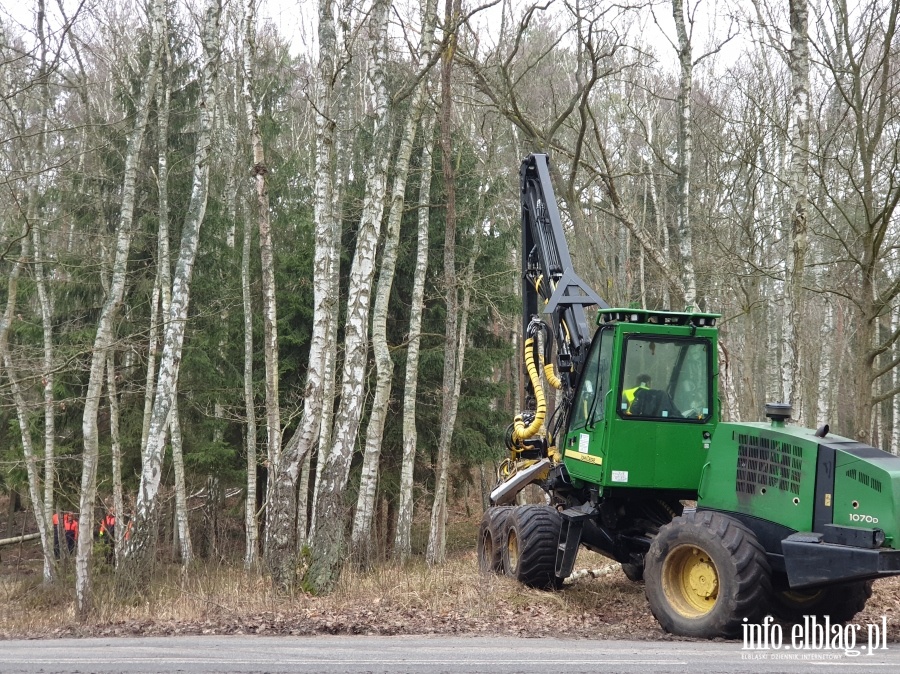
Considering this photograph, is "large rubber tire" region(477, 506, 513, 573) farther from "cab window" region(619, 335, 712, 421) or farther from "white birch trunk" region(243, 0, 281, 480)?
"white birch trunk" region(243, 0, 281, 480)

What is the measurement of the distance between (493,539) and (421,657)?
529 cm

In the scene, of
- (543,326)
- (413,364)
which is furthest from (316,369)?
(413,364)

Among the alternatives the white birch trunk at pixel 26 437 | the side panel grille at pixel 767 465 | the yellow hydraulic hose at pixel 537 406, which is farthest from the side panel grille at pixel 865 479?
the white birch trunk at pixel 26 437

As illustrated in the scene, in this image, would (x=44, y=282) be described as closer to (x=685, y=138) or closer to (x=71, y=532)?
(x=71, y=532)

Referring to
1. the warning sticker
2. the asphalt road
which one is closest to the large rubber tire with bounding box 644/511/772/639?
the asphalt road

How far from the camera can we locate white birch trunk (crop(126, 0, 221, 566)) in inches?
547

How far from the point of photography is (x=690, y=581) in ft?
26.6

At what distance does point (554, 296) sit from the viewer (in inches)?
417

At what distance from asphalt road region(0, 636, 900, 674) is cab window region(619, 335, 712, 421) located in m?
2.51

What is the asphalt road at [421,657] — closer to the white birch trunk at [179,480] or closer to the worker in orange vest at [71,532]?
the white birch trunk at [179,480]

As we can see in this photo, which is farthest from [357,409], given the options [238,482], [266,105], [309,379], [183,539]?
[266,105]

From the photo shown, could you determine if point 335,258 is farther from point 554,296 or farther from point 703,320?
point 703,320

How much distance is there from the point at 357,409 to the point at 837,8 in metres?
9.44

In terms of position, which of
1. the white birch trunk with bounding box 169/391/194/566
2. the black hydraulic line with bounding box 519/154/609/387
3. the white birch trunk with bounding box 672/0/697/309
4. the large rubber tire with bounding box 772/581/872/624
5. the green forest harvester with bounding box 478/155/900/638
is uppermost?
the white birch trunk with bounding box 672/0/697/309
